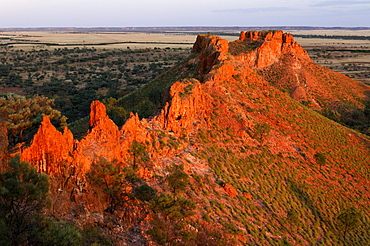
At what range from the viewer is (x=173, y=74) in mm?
46562

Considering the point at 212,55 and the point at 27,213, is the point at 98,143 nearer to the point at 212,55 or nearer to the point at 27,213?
the point at 27,213

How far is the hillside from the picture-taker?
44.1 feet

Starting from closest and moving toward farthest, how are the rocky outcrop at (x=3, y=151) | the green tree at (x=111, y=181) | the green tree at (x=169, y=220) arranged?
the rocky outcrop at (x=3, y=151), the green tree at (x=169, y=220), the green tree at (x=111, y=181)

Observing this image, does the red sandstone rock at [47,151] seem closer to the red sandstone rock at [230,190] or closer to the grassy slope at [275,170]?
the grassy slope at [275,170]

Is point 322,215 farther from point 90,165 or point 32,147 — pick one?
point 32,147

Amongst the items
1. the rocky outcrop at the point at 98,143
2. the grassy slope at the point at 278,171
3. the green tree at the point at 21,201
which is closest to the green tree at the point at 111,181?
the rocky outcrop at the point at 98,143

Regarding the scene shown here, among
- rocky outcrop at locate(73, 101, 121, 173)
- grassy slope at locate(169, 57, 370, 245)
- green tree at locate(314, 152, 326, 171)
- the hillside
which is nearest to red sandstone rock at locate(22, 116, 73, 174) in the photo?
the hillside

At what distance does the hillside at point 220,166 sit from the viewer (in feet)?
44.1

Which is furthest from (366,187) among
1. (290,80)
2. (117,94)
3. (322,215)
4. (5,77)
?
(5,77)

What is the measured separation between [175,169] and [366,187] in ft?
64.4

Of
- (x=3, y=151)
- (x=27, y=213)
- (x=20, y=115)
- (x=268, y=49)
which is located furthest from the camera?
(x=268, y=49)

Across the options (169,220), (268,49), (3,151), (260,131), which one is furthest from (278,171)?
(268,49)

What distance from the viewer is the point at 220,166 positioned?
21.3 metres

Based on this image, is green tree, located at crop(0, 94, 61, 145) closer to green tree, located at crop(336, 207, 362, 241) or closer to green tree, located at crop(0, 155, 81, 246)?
green tree, located at crop(0, 155, 81, 246)
